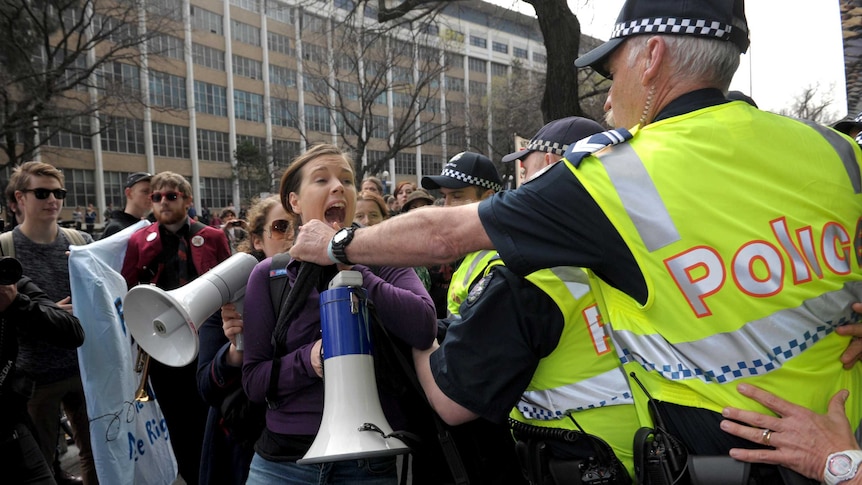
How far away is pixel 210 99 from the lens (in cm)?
4634

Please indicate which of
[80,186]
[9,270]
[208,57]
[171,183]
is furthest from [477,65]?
[9,270]

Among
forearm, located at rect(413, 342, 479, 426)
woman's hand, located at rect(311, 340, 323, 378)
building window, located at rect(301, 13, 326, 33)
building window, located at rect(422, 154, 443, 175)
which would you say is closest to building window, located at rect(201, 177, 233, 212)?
building window, located at rect(301, 13, 326, 33)

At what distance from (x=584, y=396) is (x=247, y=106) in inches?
2008

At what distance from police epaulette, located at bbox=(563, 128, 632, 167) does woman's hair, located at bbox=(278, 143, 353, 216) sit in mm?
Result: 1285

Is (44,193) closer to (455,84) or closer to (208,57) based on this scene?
(208,57)

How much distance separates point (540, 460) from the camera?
160 centimetres

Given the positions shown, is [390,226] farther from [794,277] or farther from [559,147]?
[559,147]

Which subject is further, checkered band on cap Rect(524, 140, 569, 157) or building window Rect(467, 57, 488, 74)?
building window Rect(467, 57, 488, 74)

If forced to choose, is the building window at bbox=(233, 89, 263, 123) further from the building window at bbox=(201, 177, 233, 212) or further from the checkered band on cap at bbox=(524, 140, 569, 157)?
the checkered band on cap at bbox=(524, 140, 569, 157)

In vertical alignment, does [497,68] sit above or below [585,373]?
above

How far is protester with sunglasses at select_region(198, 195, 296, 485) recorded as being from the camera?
8.42 feet

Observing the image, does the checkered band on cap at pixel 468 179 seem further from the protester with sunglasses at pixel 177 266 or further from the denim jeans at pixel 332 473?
the denim jeans at pixel 332 473

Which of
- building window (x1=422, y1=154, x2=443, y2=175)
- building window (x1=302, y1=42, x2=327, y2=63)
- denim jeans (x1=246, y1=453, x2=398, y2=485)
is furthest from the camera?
building window (x1=422, y1=154, x2=443, y2=175)

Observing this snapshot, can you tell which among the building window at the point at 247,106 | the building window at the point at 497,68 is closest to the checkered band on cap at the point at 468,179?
the building window at the point at 247,106
